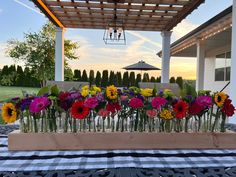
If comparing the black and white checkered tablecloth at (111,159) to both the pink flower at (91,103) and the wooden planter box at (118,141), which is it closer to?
the wooden planter box at (118,141)

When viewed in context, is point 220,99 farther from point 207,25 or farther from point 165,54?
point 165,54

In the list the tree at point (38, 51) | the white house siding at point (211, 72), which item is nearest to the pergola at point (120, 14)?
the tree at point (38, 51)

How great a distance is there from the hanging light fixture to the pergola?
0.47ft

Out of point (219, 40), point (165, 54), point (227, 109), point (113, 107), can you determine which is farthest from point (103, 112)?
point (219, 40)

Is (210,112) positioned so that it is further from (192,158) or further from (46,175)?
(46,175)

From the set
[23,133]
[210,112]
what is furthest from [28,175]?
[210,112]

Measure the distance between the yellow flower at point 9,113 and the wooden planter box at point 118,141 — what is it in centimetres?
10

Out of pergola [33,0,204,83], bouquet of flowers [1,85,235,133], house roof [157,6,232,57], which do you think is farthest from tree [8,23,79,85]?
bouquet of flowers [1,85,235,133]

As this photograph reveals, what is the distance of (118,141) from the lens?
Result: 3.94ft

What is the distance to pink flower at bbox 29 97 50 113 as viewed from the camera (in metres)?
1.10

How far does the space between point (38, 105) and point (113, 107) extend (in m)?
0.35

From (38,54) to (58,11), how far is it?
3541mm

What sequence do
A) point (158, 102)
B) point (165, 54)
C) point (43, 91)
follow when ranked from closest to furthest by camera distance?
point (158, 102) < point (43, 91) < point (165, 54)

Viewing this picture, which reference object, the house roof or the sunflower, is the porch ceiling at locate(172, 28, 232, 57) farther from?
the sunflower
